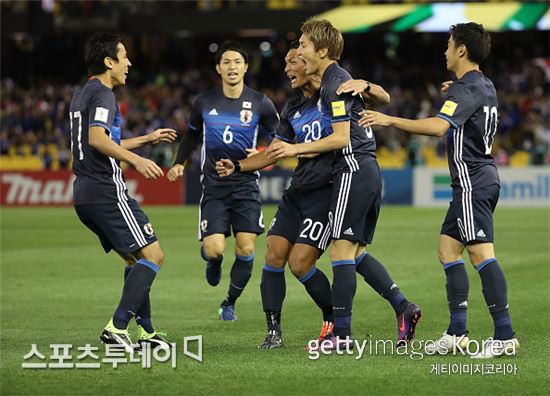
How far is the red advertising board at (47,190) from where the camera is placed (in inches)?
1216

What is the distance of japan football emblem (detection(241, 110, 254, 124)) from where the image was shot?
11.4 m

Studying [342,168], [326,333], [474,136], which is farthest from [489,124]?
[326,333]

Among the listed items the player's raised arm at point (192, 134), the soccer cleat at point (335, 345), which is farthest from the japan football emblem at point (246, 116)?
the soccer cleat at point (335, 345)

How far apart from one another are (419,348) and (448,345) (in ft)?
1.26

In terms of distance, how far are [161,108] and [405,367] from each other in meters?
31.3

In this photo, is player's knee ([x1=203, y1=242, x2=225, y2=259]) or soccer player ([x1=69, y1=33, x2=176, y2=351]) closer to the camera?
soccer player ([x1=69, y1=33, x2=176, y2=351])

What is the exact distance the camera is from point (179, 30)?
131 feet

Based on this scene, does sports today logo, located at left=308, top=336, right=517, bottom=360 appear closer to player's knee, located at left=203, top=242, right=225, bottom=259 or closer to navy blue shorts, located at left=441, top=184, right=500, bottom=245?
navy blue shorts, located at left=441, top=184, right=500, bottom=245

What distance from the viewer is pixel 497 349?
8078 mm

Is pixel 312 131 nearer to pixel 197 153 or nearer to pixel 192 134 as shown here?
pixel 192 134

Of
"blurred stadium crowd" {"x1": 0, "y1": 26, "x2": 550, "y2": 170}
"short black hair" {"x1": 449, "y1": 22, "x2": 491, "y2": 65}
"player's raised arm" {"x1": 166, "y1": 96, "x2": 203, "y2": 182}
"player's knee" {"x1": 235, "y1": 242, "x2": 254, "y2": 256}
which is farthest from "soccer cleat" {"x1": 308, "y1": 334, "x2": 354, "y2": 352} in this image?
"blurred stadium crowd" {"x1": 0, "y1": 26, "x2": 550, "y2": 170}

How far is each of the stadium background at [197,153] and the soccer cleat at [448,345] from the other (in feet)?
1.54

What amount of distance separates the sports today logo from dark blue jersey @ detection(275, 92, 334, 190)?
4.14 feet

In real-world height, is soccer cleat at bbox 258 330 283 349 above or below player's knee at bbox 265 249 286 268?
below
